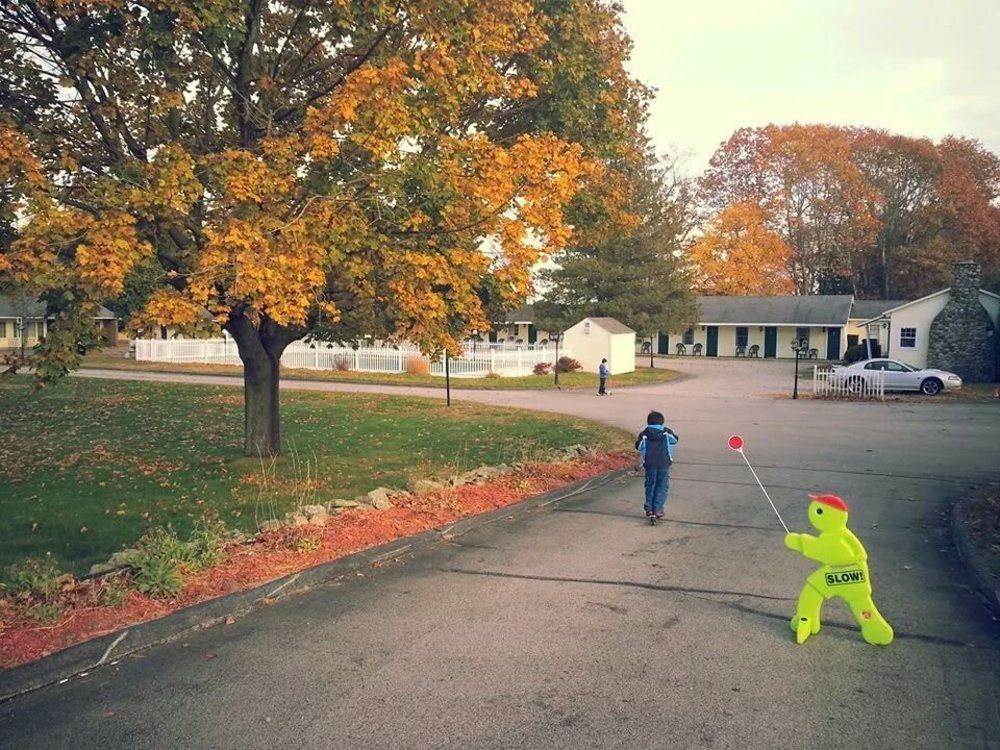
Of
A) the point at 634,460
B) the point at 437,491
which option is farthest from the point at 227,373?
the point at 437,491

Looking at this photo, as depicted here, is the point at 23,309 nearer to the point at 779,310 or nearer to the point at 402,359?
the point at 402,359

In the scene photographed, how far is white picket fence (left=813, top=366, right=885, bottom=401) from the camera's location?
2866 centimetres

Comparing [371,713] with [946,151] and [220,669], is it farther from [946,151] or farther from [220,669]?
[946,151]

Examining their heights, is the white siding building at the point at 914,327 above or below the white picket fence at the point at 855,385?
→ above

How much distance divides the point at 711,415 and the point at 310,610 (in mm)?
18244

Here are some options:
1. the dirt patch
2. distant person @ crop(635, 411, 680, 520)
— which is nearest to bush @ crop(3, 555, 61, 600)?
distant person @ crop(635, 411, 680, 520)

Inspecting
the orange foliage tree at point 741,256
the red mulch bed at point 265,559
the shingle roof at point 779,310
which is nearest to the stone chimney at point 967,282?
the shingle roof at point 779,310

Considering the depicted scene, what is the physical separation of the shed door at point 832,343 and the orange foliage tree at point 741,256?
11.1 meters

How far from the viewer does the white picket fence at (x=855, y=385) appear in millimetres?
28656

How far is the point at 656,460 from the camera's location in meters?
9.89

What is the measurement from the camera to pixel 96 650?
5.55 metres

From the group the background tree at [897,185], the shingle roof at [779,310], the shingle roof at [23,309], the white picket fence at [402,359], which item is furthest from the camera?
the background tree at [897,185]

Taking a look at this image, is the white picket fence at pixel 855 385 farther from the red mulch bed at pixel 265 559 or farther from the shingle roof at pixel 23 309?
the shingle roof at pixel 23 309

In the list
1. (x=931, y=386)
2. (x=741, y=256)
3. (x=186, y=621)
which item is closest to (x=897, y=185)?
(x=741, y=256)
